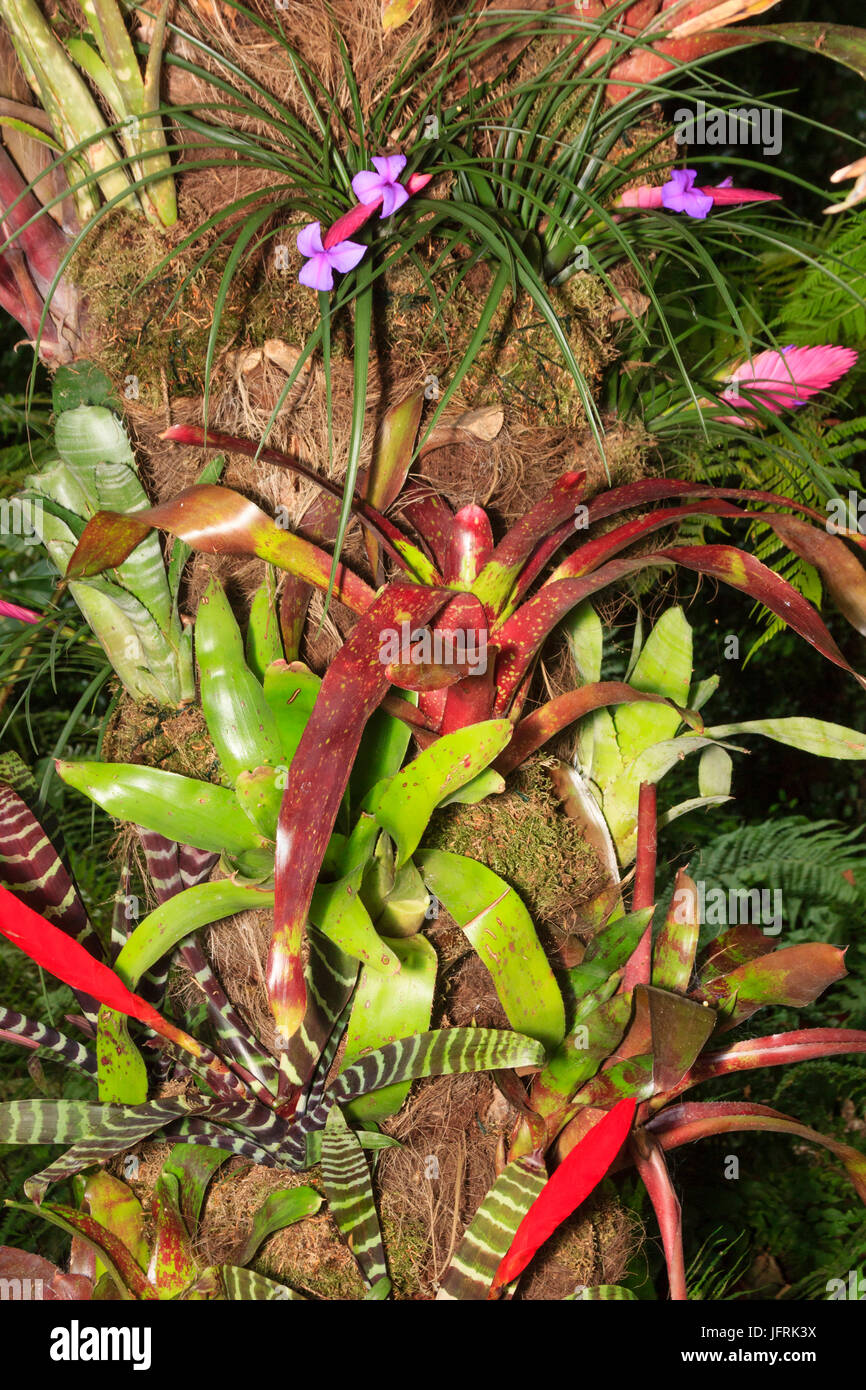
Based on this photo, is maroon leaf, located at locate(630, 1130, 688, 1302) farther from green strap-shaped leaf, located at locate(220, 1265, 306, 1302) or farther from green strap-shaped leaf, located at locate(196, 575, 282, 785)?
green strap-shaped leaf, located at locate(196, 575, 282, 785)

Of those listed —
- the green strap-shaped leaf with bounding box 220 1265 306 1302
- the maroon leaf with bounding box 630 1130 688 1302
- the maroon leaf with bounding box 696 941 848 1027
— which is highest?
the maroon leaf with bounding box 696 941 848 1027

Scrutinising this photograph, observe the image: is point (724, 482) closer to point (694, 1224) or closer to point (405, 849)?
point (405, 849)

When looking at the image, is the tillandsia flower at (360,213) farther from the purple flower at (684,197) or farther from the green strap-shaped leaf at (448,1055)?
the green strap-shaped leaf at (448,1055)

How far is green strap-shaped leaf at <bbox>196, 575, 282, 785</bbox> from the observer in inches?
35.8

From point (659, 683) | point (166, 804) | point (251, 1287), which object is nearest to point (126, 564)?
point (166, 804)

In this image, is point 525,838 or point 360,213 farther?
point 525,838

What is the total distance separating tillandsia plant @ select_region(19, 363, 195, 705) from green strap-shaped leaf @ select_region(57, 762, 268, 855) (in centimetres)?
12

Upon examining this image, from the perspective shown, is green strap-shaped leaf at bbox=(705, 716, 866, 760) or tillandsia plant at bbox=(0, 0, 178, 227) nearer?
tillandsia plant at bbox=(0, 0, 178, 227)

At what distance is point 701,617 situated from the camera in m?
2.05

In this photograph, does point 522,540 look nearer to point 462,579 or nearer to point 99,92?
point 462,579

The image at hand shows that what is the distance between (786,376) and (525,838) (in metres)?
0.60

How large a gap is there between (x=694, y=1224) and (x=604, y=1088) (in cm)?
97

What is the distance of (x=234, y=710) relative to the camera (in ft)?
2.99

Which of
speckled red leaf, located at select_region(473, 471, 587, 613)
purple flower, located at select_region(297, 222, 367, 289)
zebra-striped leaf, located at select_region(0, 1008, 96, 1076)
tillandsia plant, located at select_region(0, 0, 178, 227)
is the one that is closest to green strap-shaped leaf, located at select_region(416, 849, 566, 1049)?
speckled red leaf, located at select_region(473, 471, 587, 613)
